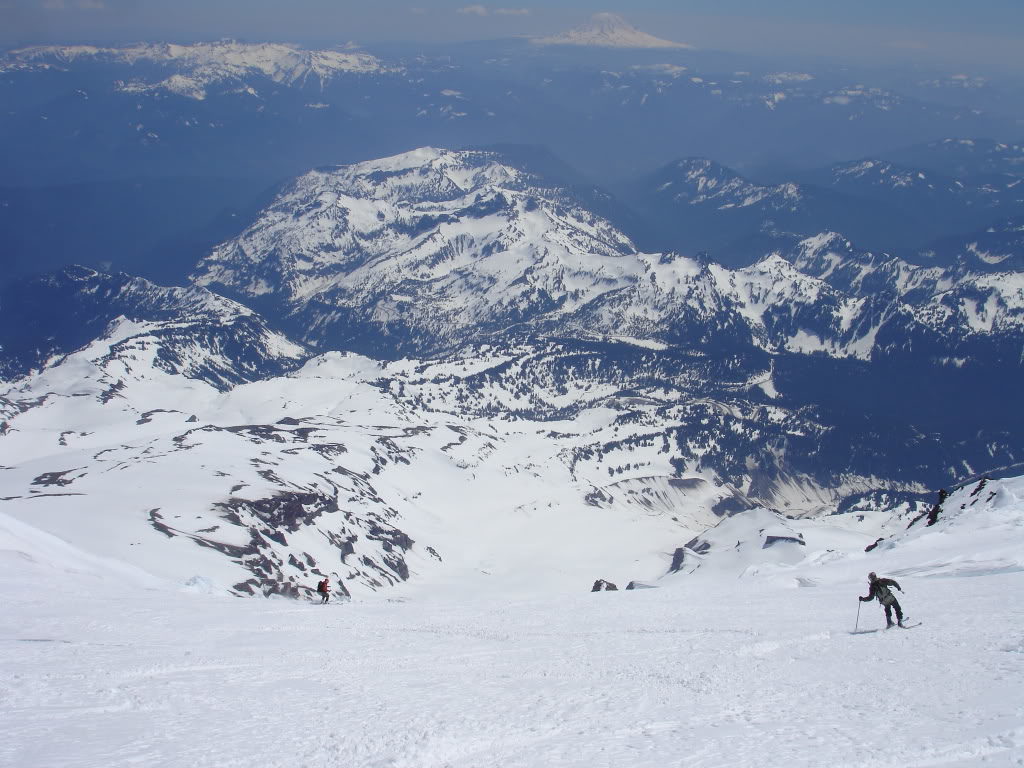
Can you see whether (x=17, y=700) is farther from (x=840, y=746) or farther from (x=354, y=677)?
(x=840, y=746)

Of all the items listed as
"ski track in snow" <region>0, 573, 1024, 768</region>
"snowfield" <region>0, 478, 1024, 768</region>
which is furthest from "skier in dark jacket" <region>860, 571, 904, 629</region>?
"ski track in snow" <region>0, 573, 1024, 768</region>

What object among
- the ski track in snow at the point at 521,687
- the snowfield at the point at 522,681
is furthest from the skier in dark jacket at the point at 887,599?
the ski track in snow at the point at 521,687

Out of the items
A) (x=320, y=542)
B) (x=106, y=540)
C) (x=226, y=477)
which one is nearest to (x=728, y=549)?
(x=320, y=542)

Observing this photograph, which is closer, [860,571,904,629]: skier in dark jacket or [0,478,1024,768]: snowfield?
[0,478,1024,768]: snowfield

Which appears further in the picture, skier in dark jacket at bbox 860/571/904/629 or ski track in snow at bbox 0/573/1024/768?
skier in dark jacket at bbox 860/571/904/629

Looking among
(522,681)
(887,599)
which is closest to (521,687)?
(522,681)

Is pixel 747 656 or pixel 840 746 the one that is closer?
pixel 840 746

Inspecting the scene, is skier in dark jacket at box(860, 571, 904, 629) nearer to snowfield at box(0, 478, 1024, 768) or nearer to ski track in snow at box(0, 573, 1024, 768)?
snowfield at box(0, 478, 1024, 768)
